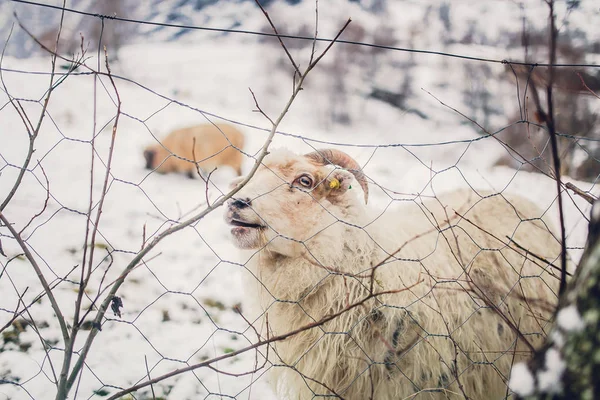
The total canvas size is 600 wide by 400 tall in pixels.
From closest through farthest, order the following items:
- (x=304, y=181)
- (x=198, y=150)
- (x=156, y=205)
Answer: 1. (x=304, y=181)
2. (x=156, y=205)
3. (x=198, y=150)

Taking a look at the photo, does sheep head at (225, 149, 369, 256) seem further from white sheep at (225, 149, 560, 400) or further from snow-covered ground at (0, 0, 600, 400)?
snow-covered ground at (0, 0, 600, 400)

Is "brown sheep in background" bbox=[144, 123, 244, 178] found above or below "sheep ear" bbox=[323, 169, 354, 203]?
above

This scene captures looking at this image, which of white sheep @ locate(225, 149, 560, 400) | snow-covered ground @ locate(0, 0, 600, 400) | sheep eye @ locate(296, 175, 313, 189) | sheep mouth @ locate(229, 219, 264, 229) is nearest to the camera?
white sheep @ locate(225, 149, 560, 400)

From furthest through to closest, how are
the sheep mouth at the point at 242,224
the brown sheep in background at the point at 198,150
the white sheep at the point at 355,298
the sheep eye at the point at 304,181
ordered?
the brown sheep in background at the point at 198,150 < the sheep eye at the point at 304,181 < the sheep mouth at the point at 242,224 < the white sheep at the point at 355,298

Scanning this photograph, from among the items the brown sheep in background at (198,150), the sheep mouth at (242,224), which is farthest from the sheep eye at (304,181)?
the brown sheep in background at (198,150)

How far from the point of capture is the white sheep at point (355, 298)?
6.53ft

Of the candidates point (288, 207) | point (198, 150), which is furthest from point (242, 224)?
point (198, 150)

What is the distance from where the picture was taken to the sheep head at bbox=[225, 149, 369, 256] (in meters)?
2.09

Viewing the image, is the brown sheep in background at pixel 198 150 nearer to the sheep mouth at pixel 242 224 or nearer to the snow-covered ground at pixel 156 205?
the snow-covered ground at pixel 156 205

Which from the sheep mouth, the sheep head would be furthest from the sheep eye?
the sheep mouth

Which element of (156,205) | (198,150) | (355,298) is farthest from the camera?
(198,150)

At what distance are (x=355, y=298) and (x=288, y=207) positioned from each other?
23.3 inches

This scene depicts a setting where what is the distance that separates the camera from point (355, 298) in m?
2.09

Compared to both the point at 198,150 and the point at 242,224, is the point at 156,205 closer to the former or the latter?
the point at 198,150
